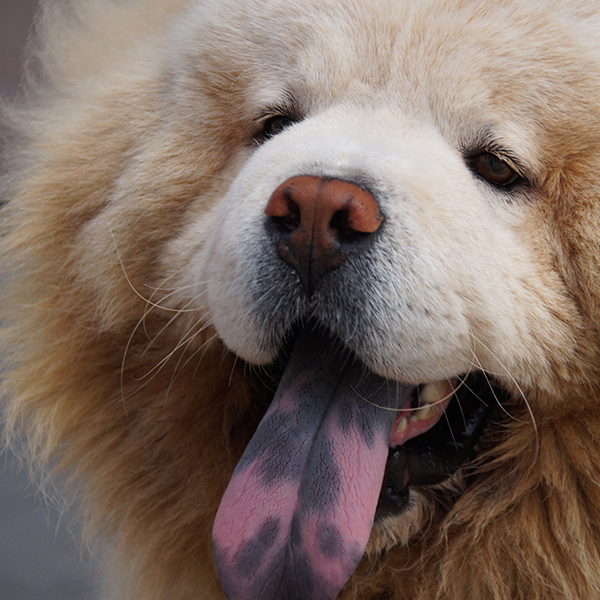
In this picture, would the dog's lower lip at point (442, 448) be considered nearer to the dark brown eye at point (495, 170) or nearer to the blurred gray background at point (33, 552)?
the dark brown eye at point (495, 170)

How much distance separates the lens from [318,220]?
5.10ft

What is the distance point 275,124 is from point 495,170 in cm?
64

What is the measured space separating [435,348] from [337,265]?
299mm

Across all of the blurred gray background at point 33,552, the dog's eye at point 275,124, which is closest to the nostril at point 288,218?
A: the dog's eye at point 275,124

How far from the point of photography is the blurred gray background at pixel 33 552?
128 inches

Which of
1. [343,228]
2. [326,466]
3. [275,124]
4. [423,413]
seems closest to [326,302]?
[343,228]

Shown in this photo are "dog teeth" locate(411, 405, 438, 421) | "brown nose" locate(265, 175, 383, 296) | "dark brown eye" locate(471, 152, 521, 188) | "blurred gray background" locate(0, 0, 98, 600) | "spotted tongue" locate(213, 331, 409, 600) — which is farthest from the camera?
"blurred gray background" locate(0, 0, 98, 600)

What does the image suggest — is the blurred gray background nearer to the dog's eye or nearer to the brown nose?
the dog's eye

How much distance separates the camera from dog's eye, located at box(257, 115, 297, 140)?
2.06 meters

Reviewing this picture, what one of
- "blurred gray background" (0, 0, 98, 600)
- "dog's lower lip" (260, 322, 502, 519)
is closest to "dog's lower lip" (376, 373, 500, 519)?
"dog's lower lip" (260, 322, 502, 519)

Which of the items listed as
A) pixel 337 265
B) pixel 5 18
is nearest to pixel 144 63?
pixel 337 265

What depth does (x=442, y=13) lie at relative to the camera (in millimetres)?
1884

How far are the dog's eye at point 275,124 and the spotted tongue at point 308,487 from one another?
0.68m

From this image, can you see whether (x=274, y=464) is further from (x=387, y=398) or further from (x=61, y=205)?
(x=61, y=205)
